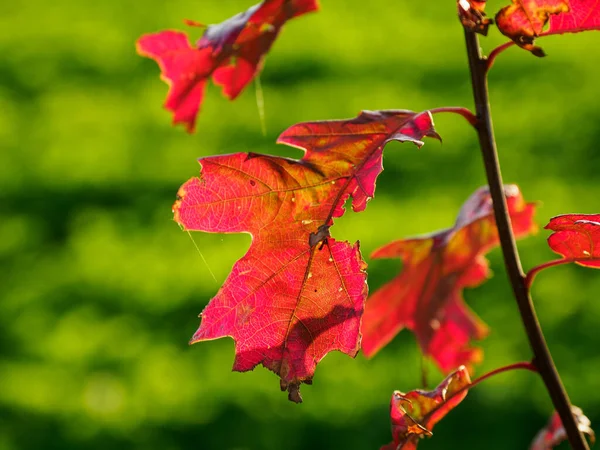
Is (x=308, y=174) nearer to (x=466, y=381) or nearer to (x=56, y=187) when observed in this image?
(x=466, y=381)

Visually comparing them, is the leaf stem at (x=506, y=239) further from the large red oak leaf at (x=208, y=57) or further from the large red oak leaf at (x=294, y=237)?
the large red oak leaf at (x=208, y=57)

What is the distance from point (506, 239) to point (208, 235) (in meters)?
3.45

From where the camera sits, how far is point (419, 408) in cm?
104

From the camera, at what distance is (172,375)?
340 cm

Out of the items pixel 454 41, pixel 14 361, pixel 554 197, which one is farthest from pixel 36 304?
pixel 454 41

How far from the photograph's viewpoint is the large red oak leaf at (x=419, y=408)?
0.98 metres

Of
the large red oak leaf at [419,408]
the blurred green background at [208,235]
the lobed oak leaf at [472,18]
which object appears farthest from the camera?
the blurred green background at [208,235]

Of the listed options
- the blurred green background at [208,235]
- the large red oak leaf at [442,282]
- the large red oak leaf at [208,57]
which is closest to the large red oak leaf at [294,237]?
the large red oak leaf at [208,57]

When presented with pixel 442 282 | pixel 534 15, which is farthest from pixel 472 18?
pixel 442 282

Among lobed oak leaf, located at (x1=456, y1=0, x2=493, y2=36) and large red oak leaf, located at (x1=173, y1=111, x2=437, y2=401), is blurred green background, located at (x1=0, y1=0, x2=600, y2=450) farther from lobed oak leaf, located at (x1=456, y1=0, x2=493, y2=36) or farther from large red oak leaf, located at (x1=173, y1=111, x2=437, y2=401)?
lobed oak leaf, located at (x1=456, y1=0, x2=493, y2=36)

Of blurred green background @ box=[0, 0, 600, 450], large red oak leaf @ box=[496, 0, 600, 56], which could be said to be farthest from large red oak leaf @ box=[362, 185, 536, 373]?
blurred green background @ box=[0, 0, 600, 450]

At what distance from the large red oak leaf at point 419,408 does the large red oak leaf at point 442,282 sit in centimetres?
34

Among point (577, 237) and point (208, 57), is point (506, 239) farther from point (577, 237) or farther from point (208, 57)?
point (208, 57)

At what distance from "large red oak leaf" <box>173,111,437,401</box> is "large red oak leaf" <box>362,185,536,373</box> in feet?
1.50
